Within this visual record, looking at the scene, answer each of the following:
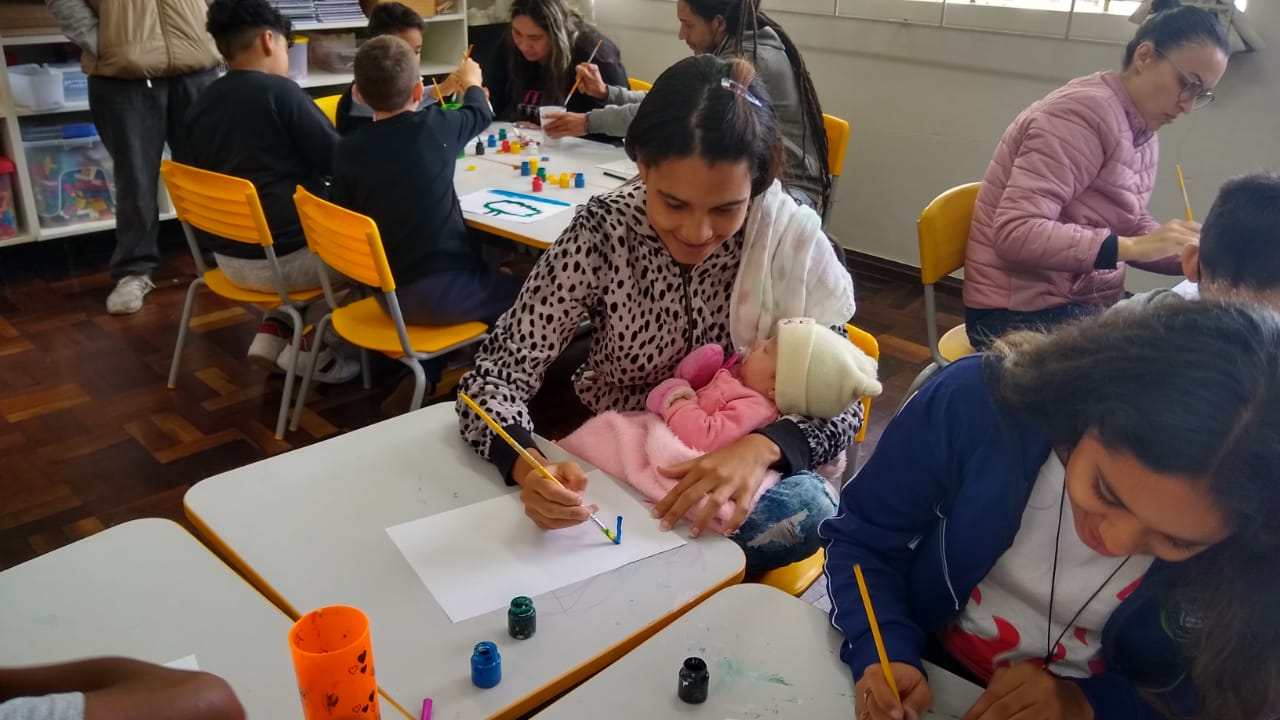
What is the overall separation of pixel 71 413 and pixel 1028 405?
2837mm

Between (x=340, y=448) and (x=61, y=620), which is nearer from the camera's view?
(x=61, y=620)

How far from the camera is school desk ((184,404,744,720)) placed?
3.14 ft

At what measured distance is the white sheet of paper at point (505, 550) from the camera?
107 centimetres

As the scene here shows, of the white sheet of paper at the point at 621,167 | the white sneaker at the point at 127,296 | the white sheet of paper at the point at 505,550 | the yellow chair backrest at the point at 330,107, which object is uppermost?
the yellow chair backrest at the point at 330,107

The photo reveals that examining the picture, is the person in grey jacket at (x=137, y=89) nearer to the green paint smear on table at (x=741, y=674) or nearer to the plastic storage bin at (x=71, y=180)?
the plastic storage bin at (x=71, y=180)

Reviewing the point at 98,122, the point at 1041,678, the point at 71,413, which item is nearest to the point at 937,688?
the point at 1041,678

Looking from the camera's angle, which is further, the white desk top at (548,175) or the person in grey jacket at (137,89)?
the person in grey jacket at (137,89)

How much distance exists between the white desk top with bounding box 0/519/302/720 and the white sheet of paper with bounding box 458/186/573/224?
153cm

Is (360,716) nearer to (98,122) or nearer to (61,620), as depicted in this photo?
(61,620)

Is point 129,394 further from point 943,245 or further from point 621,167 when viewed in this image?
point 943,245

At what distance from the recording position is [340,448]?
53.0 inches

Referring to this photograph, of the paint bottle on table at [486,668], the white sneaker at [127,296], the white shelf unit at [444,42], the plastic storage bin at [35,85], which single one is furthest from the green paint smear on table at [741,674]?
the white shelf unit at [444,42]

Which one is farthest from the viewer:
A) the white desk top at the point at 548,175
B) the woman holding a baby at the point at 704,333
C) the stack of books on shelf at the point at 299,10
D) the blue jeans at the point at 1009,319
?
the stack of books on shelf at the point at 299,10

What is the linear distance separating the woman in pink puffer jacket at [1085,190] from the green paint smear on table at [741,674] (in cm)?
148
